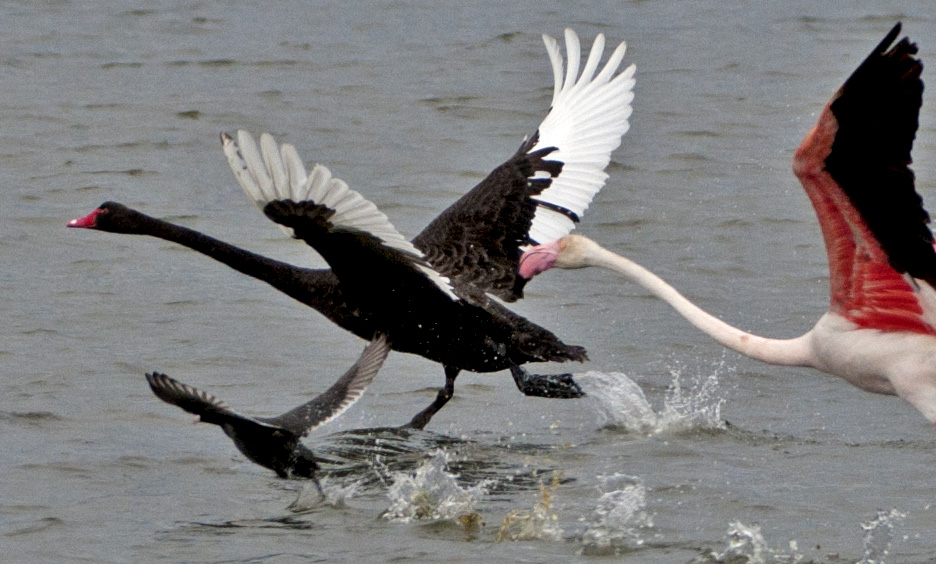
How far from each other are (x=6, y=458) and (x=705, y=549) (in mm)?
3474

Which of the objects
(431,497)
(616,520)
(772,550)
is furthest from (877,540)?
(431,497)

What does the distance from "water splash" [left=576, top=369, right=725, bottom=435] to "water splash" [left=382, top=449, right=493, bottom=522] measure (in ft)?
4.59

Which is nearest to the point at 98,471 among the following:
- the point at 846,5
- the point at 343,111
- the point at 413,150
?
the point at 413,150

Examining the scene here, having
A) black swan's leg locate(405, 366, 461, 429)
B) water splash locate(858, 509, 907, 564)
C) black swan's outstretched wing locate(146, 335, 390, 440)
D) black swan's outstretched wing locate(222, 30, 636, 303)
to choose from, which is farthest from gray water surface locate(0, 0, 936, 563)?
black swan's outstretched wing locate(222, 30, 636, 303)

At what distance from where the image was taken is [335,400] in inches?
290

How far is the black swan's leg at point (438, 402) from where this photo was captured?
856cm

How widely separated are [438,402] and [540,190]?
1.50 metres

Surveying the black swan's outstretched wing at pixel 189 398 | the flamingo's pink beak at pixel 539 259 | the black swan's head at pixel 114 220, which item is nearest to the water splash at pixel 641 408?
the flamingo's pink beak at pixel 539 259

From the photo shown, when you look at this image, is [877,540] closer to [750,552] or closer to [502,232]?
[750,552]

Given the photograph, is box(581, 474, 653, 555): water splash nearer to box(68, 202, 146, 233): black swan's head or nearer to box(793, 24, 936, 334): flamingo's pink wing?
box(793, 24, 936, 334): flamingo's pink wing

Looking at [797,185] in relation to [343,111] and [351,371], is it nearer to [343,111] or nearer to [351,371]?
[343,111]

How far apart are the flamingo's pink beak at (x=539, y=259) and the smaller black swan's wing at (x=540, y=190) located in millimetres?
446

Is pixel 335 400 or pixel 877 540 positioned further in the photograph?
pixel 335 400

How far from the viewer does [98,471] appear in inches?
308
